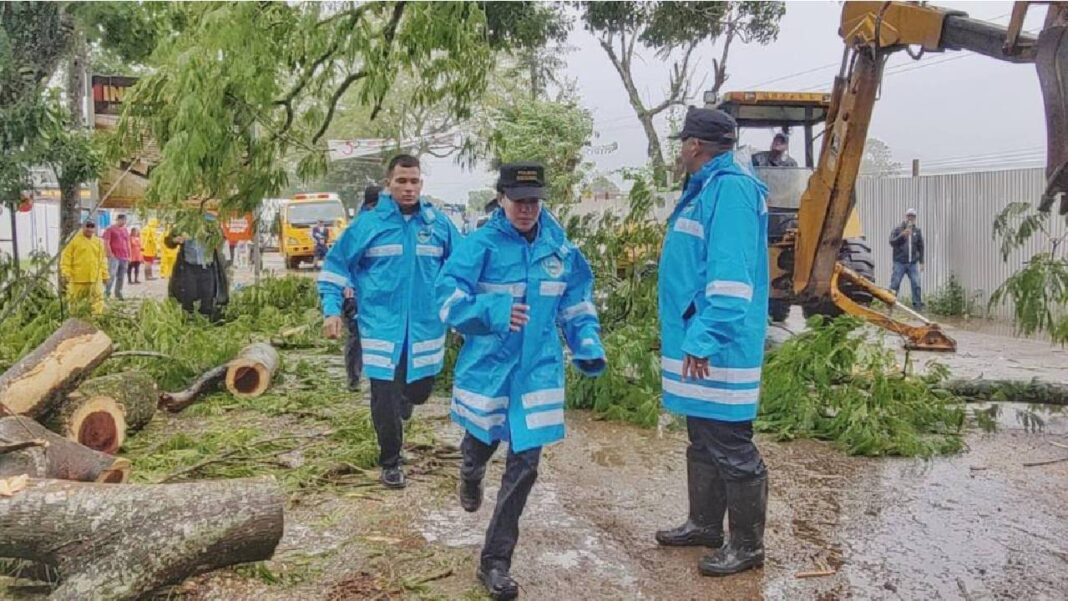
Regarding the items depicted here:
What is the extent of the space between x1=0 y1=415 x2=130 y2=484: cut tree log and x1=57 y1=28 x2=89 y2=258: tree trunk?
6.33 meters

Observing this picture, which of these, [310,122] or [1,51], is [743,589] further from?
[1,51]

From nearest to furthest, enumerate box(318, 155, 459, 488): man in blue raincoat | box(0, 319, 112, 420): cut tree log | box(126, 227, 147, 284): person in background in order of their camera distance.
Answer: box(318, 155, 459, 488): man in blue raincoat
box(0, 319, 112, 420): cut tree log
box(126, 227, 147, 284): person in background

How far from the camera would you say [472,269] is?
357 centimetres

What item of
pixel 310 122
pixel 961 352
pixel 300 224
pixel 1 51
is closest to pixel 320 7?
pixel 310 122

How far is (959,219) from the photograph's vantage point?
1535cm

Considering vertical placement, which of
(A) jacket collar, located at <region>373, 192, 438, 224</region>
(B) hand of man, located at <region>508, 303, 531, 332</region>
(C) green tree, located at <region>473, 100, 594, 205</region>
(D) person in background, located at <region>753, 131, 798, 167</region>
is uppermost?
(C) green tree, located at <region>473, 100, 594, 205</region>

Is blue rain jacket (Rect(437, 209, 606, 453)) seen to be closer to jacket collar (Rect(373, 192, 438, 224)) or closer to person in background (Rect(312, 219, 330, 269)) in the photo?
jacket collar (Rect(373, 192, 438, 224))

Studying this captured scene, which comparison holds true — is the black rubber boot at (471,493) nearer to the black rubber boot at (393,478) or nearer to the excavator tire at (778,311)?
the black rubber boot at (393,478)

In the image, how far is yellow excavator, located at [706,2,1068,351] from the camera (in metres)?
4.51

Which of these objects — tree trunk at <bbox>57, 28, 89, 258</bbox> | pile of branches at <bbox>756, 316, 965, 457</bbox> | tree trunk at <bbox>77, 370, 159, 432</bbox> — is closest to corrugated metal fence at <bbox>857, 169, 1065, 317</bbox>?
pile of branches at <bbox>756, 316, 965, 457</bbox>

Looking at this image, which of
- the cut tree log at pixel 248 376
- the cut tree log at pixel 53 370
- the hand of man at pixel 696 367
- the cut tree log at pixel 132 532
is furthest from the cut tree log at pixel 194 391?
the hand of man at pixel 696 367

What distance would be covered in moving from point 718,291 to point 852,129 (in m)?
4.56

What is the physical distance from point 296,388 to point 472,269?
4.78m

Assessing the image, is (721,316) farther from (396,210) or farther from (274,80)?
(274,80)
